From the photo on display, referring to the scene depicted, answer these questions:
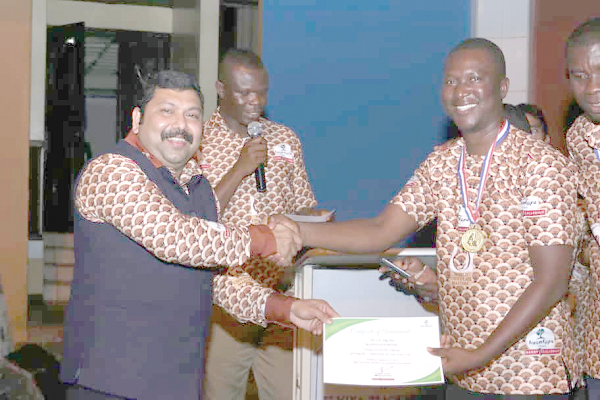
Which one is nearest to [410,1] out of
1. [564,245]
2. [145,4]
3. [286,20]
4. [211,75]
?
[286,20]

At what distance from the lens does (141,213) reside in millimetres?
2279

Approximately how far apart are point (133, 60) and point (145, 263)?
9.06 metres

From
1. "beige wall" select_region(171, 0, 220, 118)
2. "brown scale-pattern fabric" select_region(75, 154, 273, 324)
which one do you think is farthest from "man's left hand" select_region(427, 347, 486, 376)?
"beige wall" select_region(171, 0, 220, 118)

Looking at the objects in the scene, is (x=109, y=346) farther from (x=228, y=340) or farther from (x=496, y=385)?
(x=228, y=340)

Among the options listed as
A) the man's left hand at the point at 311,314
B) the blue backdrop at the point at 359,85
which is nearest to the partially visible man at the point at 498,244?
the man's left hand at the point at 311,314

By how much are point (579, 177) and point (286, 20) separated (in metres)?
3.15

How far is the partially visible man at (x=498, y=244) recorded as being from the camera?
241 cm

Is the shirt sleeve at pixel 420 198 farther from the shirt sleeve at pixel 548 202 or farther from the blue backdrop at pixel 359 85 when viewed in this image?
the blue backdrop at pixel 359 85

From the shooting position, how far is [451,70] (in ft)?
8.89

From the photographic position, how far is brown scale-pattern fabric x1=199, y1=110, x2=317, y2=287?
3.92m

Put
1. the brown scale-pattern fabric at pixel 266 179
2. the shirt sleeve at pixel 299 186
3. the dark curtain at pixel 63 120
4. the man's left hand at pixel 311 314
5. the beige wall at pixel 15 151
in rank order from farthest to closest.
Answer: the dark curtain at pixel 63 120, the beige wall at pixel 15 151, the shirt sleeve at pixel 299 186, the brown scale-pattern fabric at pixel 266 179, the man's left hand at pixel 311 314

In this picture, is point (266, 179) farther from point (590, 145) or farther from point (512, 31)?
point (512, 31)

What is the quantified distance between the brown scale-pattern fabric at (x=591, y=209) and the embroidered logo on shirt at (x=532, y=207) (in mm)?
348

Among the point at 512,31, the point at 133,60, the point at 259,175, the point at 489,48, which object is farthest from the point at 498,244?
the point at 133,60
